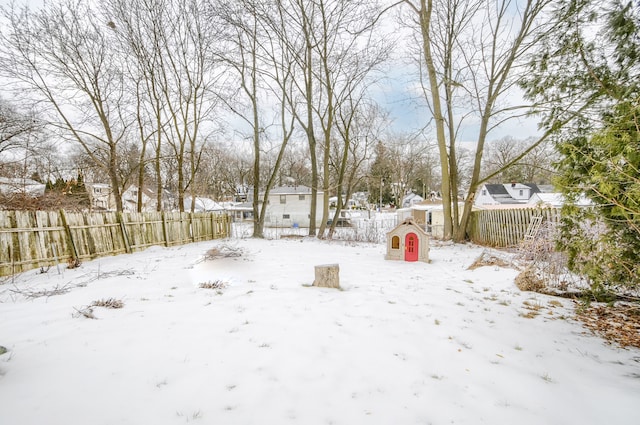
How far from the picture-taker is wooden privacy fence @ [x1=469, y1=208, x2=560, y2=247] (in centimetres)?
937

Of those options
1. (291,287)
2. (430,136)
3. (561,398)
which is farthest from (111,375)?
(430,136)

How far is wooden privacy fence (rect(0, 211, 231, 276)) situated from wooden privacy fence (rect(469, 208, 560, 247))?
11.7 metres

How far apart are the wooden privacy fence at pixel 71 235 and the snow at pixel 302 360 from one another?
1.58 metres

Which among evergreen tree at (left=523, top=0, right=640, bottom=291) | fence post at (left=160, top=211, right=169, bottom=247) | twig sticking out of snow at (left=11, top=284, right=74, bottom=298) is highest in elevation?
evergreen tree at (left=523, top=0, right=640, bottom=291)

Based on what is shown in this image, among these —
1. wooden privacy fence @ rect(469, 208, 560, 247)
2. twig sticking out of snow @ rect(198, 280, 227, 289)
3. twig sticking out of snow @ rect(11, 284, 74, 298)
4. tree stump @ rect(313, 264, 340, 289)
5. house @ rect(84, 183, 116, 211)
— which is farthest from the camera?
house @ rect(84, 183, 116, 211)

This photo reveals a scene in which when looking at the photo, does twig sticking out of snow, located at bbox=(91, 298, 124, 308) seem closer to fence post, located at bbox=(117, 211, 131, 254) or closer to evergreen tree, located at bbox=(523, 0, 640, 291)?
evergreen tree, located at bbox=(523, 0, 640, 291)

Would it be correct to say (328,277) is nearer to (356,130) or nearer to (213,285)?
(213,285)

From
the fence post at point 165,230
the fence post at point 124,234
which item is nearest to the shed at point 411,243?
the fence post at point 124,234

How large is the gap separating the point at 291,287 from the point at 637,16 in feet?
17.4

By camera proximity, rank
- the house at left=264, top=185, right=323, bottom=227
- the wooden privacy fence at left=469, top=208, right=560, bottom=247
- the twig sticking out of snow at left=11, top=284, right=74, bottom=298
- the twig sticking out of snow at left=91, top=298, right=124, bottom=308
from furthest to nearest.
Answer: the house at left=264, top=185, right=323, bottom=227 < the wooden privacy fence at left=469, top=208, right=560, bottom=247 < the twig sticking out of snow at left=11, top=284, right=74, bottom=298 < the twig sticking out of snow at left=91, top=298, right=124, bottom=308

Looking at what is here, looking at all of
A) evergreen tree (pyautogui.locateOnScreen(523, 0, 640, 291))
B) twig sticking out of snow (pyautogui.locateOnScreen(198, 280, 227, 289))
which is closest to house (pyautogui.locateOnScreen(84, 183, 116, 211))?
twig sticking out of snow (pyautogui.locateOnScreen(198, 280, 227, 289))

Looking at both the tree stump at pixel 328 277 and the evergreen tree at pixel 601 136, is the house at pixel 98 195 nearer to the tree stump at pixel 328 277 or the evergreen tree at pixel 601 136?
the tree stump at pixel 328 277

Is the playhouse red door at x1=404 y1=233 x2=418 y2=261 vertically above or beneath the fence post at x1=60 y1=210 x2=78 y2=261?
beneath

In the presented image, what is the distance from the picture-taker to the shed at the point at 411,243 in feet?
23.7
